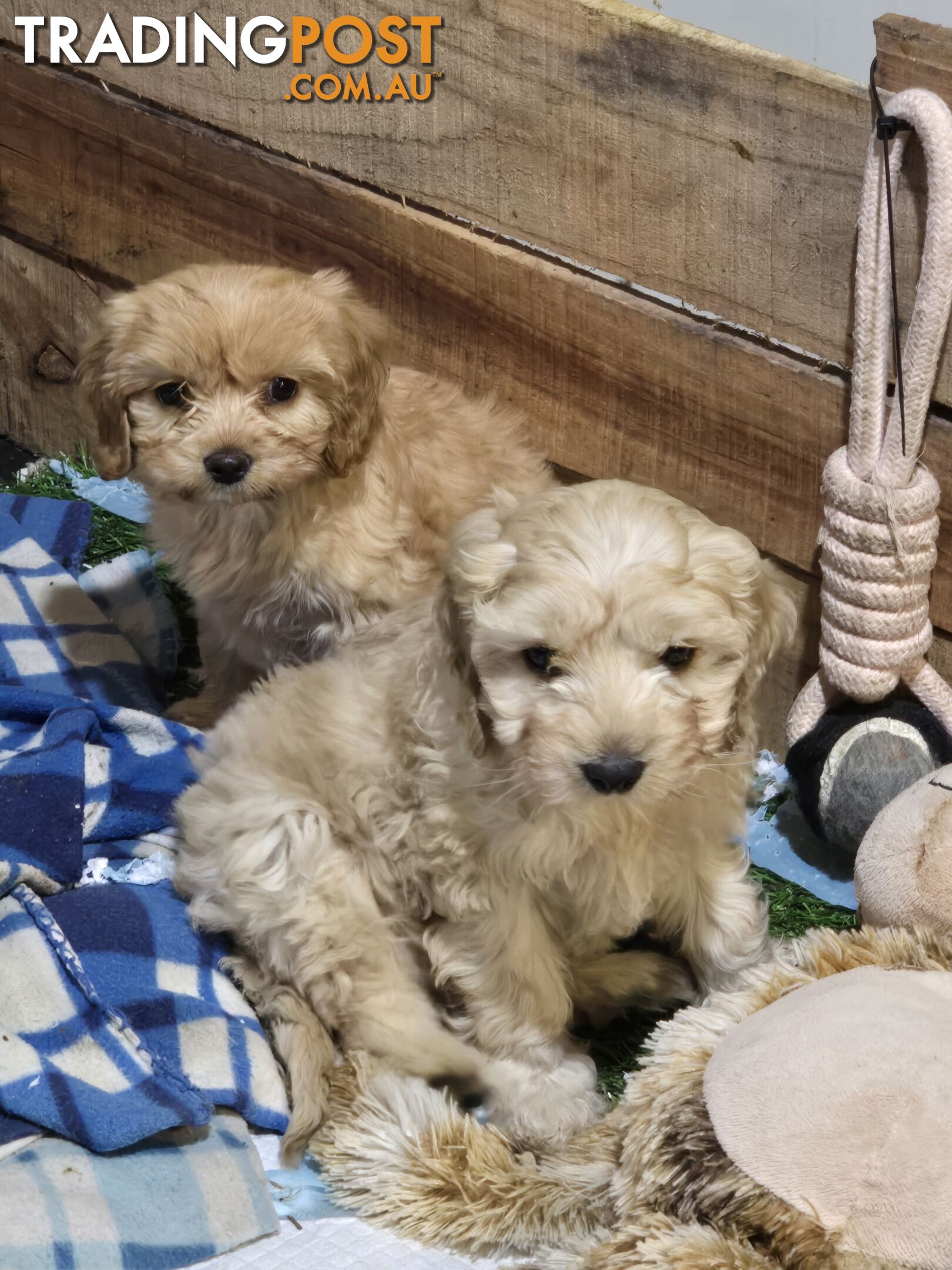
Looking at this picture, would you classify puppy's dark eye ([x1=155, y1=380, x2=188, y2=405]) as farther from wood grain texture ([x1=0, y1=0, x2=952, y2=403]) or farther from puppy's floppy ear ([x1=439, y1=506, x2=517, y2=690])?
puppy's floppy ear ([x1=439, y1=506, x2=517, y2=690])

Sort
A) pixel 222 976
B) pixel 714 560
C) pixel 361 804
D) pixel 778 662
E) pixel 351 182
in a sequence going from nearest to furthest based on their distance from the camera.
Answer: pixel 714 560
pixel 361 804
pixel 222 976
pixel 778 662
pixel 351 182

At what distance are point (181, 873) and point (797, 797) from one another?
141 cm

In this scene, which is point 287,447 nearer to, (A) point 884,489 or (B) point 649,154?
(B) point 649,154

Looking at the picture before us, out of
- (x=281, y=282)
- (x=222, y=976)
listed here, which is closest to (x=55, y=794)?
(x=222, y=976)

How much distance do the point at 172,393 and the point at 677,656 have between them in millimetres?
1546

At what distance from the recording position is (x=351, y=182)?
12.5ft

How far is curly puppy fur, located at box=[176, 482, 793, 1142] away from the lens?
7.32 feet

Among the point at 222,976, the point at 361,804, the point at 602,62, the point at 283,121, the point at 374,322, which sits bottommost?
the point at 222,976

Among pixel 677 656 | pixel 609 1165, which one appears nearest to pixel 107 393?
pixel 677 656

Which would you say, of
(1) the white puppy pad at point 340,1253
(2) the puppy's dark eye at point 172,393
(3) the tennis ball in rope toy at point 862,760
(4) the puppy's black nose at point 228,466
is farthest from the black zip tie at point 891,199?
(1) the white puppy pad at point 340,1253

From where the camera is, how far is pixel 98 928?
3.01m

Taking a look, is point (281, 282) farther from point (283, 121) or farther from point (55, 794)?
point (55, 794)

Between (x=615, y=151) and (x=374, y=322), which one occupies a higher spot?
(x=615, y=151)

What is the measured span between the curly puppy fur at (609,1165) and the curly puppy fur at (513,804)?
118mm
